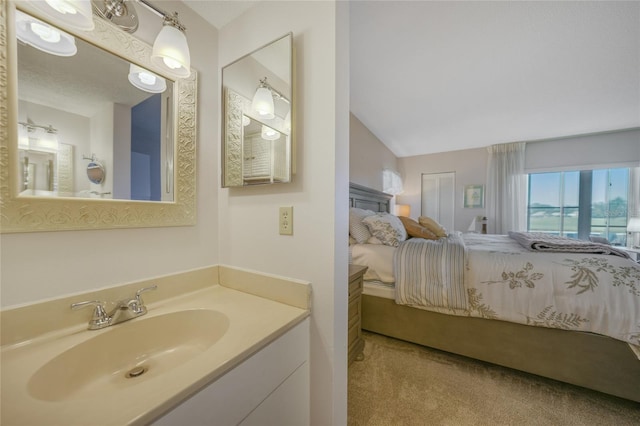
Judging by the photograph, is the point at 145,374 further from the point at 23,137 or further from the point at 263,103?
the point at 263,103

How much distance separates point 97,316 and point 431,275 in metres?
1.90

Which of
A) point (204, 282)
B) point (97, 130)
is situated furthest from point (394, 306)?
point (97, 130)

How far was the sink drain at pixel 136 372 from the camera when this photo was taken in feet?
2.44

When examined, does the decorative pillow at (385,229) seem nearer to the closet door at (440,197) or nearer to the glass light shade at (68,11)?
the glass light shade at (68,11)

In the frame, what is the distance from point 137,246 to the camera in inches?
36.4

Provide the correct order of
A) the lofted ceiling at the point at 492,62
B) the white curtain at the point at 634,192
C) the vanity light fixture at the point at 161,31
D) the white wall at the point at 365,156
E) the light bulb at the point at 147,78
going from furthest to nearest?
the white curtain at the point at 634,192 < the white wall at the point at 365,156 < the lofted ceiling at the point at 492,62 < the light bulb at the point at 147,78 < the vanity light fixture at the point at 161,31

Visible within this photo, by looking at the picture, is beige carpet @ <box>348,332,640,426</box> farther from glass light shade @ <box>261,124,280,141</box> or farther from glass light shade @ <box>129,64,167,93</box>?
glass light shade @ <box>129,64,167,93</box>

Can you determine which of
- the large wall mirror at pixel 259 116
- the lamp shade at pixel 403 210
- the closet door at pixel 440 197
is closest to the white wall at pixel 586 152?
the closet door at pixel 440 197

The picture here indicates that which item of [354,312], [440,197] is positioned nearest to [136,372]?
[354,312]

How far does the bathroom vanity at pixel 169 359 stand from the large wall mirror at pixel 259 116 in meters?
0.49

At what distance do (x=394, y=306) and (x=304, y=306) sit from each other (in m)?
Answer: 1.25

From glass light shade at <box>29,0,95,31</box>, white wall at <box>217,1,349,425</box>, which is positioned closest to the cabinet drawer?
white wall at <box>217,1,349,425</box>

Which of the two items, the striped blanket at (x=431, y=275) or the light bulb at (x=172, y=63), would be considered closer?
the light bulb at (x=172, y=63)

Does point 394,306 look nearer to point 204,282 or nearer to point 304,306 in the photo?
point 304,306
